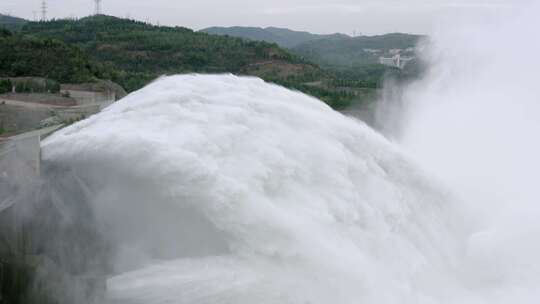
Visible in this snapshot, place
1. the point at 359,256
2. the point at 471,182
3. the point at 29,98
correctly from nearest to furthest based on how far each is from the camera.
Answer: the point at 359,256, the point at 471,182, the point at 29,98

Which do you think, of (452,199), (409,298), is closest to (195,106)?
(409,298)

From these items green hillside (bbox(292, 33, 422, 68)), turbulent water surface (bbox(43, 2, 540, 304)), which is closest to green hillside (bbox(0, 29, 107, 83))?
turbulent water surface (bbox(43, 2, 540, 304))

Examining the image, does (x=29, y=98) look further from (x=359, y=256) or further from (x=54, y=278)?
(x=359, y=256)

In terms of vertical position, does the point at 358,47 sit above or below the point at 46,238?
above

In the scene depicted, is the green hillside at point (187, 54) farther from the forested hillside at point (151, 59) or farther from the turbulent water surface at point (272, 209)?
the turbulent water surface at point (272, 209)

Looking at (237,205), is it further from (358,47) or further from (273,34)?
(273,34)

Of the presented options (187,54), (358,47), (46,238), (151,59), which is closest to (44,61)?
(46,238)

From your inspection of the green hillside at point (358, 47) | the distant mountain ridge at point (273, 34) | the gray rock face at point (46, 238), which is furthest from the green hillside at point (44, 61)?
the distant mountain ridge at point (273, 34)

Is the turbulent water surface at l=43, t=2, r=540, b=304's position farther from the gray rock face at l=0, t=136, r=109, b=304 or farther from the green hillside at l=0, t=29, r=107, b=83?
the green hillside at l=0, t=29, r=107, b=83
